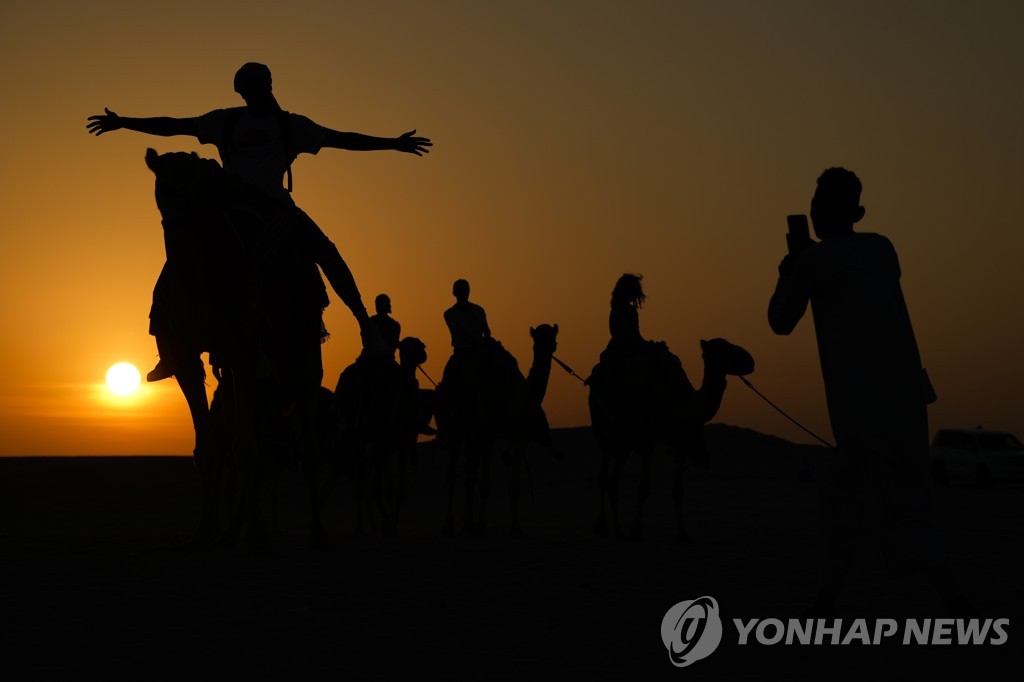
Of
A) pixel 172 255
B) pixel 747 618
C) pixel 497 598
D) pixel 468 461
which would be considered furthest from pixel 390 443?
pixel 747 618

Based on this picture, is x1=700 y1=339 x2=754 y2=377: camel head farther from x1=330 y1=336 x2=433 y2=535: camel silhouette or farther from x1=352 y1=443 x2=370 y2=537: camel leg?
x1=352 y1=443 x2=370 y2=537: camel leg

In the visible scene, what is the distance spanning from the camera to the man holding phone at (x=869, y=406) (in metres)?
7.42

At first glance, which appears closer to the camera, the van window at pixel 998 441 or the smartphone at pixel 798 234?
the smartphone at pixel 798 234

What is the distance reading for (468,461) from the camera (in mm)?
18297

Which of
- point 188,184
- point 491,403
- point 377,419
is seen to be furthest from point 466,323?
point 188,184

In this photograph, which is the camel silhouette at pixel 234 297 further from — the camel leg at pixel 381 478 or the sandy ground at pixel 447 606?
the camel leg at pixel 381 478

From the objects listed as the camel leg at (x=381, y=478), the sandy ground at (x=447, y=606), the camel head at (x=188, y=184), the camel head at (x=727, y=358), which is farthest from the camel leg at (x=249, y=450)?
the camel head at (x=727, y=358)

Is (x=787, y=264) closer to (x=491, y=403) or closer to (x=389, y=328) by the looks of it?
(x=491, y=403)

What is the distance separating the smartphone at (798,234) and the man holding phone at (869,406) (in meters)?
0.27

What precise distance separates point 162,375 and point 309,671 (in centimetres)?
573

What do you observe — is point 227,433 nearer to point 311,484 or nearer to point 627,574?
point 311,484

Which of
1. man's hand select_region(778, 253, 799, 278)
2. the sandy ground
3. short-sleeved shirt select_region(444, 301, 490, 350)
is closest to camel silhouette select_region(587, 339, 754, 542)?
the sandy ground

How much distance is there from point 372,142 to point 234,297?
2.05 m

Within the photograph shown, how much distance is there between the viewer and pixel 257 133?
12070 mm
